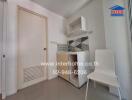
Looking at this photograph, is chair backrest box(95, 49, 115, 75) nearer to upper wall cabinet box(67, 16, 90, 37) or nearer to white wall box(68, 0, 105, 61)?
white wall box(68, 0, 105, 61)

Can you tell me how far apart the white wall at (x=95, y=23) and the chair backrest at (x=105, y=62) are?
0.50 m

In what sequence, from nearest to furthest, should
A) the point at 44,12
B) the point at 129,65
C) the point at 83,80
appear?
the point at 129,65, the point at 83,80, the point at 44,12

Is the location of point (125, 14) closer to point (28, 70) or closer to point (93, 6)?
point (93, 6)

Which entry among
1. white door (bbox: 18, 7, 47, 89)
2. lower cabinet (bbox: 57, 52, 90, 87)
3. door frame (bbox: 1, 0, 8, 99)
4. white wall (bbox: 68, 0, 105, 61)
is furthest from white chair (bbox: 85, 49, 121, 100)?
door frame (bbox: 1, 0, 8, 99)

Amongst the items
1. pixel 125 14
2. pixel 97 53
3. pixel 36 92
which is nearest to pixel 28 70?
pixel 36 92

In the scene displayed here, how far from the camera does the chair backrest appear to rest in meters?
1.41

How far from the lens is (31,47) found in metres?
2.16

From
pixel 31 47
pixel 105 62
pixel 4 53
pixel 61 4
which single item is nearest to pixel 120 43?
pixel 105 62

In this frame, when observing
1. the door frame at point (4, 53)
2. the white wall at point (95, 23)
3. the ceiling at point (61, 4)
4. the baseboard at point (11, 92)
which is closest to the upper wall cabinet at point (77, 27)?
the white wall at point (95, 23)

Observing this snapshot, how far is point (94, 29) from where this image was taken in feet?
7.11

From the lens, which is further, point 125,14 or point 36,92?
point 36,92

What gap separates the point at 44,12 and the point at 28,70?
190cm

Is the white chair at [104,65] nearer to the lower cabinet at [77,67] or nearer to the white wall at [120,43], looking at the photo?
the white wall at [120,43]

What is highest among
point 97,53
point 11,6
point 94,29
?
point 11,6
